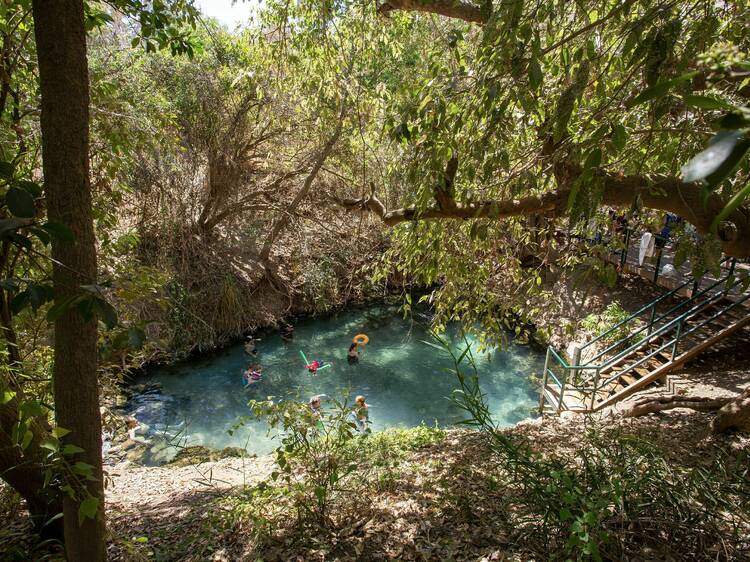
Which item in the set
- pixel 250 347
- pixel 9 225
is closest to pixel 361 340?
pixel 250 347

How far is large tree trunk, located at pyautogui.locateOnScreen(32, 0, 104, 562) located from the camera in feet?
6.03

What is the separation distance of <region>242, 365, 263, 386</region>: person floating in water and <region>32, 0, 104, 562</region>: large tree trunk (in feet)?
26.3

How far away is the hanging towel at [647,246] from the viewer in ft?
35.0

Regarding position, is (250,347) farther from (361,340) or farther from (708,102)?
(708,102)

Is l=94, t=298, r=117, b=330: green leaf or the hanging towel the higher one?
l=94, t=298, r=117, b=330: green leaf

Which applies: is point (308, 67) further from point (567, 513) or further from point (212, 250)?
point (212, 250)

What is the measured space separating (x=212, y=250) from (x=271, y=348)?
323 centimetres

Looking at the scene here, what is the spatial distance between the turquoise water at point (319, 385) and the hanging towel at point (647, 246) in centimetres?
350

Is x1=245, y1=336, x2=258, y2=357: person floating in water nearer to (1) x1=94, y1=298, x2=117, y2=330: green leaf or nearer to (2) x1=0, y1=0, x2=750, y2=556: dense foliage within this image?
(2) x1=0, y1=0, x2=750, y2=556: dense foliage

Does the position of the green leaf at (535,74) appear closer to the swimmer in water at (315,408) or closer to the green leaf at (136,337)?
the green leaf at (136,337)

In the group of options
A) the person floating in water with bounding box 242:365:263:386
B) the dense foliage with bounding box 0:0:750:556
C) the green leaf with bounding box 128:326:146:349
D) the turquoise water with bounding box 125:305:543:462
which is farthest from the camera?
the person floating in water with bounding box 242:365:263:386

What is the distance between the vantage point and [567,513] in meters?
1.97

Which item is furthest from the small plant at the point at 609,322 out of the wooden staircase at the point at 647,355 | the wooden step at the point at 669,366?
the wooden step at the point at 669,366

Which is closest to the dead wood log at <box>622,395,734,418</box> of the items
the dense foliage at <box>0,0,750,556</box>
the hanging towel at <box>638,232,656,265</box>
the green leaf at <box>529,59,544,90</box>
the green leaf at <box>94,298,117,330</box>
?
the dense foliage at <box>0,0,750,556</box>
